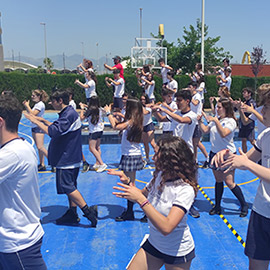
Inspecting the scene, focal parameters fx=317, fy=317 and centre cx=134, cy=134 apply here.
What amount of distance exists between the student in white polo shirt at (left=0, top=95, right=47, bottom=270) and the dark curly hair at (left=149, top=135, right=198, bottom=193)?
1010mm

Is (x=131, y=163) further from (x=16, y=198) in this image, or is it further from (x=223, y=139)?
(x=16, y=198)

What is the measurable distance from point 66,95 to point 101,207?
2163mm

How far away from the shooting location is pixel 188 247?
256 centimetres

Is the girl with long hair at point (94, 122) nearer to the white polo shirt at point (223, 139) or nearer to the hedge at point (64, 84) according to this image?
the white polo shirt at point (223, 139)

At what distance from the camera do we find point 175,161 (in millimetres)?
2502

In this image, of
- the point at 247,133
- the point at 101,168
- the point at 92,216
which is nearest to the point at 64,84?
the point at 101,168

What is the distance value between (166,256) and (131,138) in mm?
2601

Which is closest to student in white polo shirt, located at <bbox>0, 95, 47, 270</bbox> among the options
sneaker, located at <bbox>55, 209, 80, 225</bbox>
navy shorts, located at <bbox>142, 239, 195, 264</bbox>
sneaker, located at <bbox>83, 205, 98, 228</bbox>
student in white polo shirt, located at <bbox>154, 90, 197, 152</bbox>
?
navy shorts, located at <bbox>142, 239, 195, 264</bbox>

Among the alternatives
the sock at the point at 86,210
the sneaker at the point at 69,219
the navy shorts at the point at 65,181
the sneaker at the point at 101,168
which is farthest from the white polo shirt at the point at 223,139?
the sneaker at the point at 101,168

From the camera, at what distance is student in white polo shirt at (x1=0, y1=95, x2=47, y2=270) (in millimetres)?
2342

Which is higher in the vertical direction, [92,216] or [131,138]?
[131,138]

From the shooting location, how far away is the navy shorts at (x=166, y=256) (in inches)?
99.0

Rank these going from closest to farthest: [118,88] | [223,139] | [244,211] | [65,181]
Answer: [65,181] < [223,139] < [244,211] < [118,88]

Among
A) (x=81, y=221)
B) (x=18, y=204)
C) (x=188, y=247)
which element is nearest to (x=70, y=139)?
(x=81, y=221)
